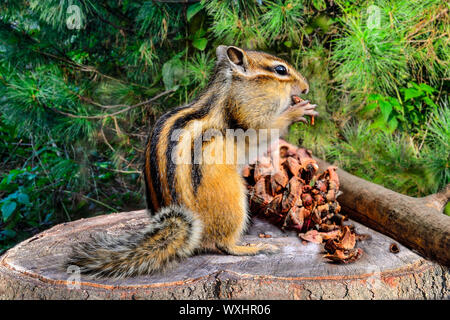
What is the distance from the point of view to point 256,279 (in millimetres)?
1127

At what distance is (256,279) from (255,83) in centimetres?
70

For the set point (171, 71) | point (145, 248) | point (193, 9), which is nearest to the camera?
point (145, 248)

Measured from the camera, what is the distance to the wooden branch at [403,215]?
1345 millimetres

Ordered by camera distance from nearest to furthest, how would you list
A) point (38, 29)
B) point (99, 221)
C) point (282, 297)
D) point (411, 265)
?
1. point (282, 297)
2. point (411, 265)
3. point (99, 221)
4. point (38, 29)

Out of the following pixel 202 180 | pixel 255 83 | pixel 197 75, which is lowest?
pixel 202 180

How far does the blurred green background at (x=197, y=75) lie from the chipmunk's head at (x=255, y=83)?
29.9 inches

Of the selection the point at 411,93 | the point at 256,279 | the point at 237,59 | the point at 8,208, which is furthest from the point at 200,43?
the point at 256,279

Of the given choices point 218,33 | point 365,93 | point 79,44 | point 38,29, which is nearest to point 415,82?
point 365,93

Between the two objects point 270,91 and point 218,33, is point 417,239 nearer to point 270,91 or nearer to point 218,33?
point 270,91

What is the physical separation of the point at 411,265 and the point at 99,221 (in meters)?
1.19

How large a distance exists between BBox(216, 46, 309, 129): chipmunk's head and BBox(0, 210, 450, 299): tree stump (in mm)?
479

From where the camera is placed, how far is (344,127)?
8.72ft

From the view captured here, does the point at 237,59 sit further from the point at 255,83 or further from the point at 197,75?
the point at 197,75

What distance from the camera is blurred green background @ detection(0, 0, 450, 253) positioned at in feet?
7.41
